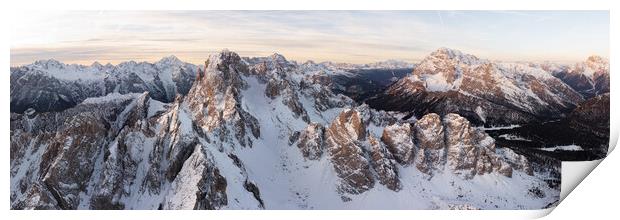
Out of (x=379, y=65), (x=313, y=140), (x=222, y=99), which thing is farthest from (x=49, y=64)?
(x=379, y=65)

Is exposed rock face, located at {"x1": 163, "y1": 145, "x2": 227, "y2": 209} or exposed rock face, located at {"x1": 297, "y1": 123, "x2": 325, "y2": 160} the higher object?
exposed rock face, located at {"x1": 297, "y1": 123, "x2": 325, "y2": 160}

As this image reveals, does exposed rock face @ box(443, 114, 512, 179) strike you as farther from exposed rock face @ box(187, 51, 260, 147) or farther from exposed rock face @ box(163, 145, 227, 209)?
exposed rock face @ box(163, 145, 227, 209)

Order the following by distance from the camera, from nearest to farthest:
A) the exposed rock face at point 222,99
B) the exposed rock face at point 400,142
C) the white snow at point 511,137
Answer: the exposed rock face at point 222,99 → the white snow at point 511,137 → the exposed rock face at point 400,142

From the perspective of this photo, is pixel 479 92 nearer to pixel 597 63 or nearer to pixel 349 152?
pixel 597 63

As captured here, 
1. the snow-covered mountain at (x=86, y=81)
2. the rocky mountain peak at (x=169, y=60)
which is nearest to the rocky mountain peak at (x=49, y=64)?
the snow-covered mountain at (x=86, y=81)

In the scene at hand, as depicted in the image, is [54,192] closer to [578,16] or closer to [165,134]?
[165,134]

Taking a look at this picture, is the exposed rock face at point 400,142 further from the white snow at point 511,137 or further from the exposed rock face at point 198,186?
the exposed rock face at point 198,186

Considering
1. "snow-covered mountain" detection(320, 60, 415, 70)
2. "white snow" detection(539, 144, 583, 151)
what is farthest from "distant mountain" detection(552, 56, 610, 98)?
"snow-covered mountain" detection(320, 60, 415, 70)
